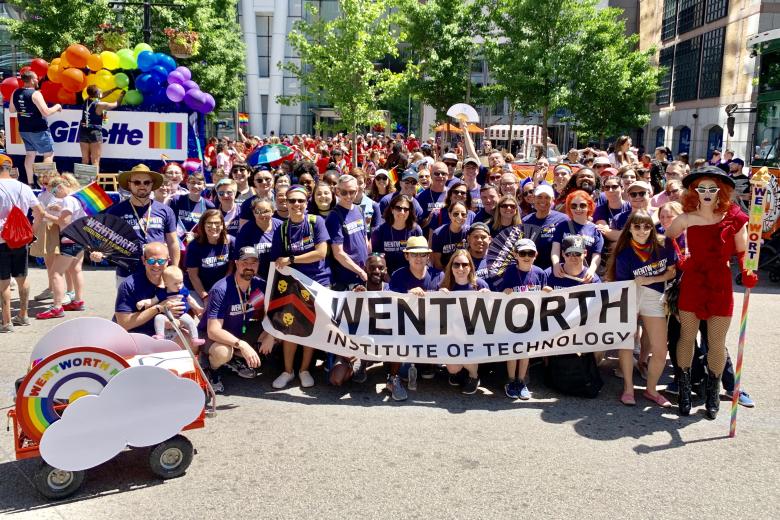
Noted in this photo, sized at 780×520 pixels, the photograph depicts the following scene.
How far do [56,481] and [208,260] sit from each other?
9.25ft

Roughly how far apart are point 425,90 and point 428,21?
2.72 meters

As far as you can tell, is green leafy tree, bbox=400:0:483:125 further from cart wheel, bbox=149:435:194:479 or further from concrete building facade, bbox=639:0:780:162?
cart wheel, bbox=149:435:194:479

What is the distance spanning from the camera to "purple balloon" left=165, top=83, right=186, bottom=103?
13.2 m

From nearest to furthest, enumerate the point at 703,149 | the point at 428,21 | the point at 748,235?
the point at 748,235 → the point at 428,21 → the point at 703,149

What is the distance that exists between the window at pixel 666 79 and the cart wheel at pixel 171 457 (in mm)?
37047

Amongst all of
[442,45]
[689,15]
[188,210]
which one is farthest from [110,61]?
[689,15]

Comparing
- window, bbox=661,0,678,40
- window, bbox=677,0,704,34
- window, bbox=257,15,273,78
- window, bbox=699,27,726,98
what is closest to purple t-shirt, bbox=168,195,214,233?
window, bbox=699,27,726,98

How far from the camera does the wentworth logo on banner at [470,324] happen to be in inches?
244

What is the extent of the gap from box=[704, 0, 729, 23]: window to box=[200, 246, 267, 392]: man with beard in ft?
101

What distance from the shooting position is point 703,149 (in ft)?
105

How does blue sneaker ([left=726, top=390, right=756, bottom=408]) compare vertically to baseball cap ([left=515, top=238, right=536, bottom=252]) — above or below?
below

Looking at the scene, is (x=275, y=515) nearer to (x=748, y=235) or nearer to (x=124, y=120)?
(x=748, y=235)

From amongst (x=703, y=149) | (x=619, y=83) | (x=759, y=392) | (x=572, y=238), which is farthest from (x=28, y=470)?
(x=703, y=149)

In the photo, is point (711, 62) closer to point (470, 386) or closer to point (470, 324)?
point (470, 324)
